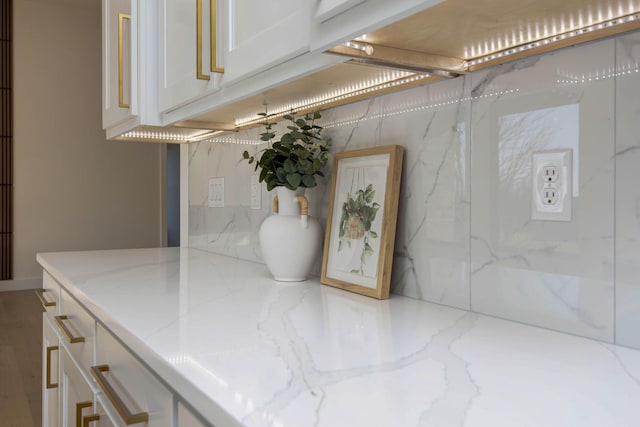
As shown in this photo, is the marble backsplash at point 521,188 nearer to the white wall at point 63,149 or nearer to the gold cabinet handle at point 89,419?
the gold cabinet handle at point 89,419

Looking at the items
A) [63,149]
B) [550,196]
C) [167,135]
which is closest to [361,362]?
[550,196]

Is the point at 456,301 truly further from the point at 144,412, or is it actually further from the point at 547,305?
the point at 144,412

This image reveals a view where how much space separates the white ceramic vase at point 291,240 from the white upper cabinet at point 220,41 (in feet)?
1.21

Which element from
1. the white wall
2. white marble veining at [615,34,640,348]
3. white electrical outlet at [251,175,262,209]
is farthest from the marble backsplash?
the white wall

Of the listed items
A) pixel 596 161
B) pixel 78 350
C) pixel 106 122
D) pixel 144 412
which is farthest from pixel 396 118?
pixel 106 122

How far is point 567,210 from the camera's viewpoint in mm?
887

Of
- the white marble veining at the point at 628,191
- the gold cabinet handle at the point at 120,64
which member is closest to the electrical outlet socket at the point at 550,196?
the white marble veining at the point at 628,191

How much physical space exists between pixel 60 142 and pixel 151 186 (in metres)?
1.13

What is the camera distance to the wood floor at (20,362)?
269cm

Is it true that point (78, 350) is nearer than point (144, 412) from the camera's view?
No

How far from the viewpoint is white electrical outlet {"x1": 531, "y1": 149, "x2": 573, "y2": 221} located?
0.89 m

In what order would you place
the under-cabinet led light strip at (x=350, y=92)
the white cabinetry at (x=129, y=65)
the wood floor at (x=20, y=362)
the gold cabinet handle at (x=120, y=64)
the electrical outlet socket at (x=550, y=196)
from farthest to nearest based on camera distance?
the wood floor at (x=20, y=362) < the gold cabinet handle at (x=120, y=64) < the white cabinetry at (x=129, y=65) < the under-cabinet led light strip at (x=350, y=92) < the electrical outlet socket at (x=550, y=196)

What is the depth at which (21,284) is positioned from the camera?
5770 mm

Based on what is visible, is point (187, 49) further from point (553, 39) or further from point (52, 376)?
point (52, 376)
